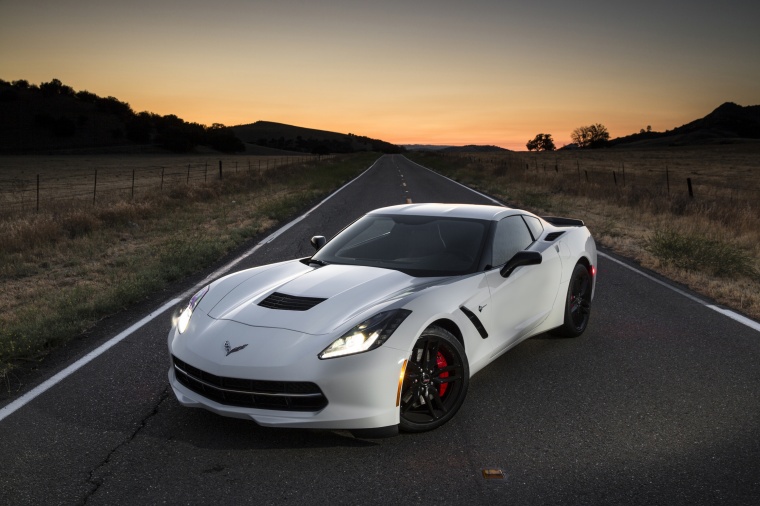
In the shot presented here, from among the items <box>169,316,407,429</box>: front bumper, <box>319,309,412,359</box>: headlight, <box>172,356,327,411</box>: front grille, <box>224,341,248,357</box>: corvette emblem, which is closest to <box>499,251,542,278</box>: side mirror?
<box>319,309,412,359</box>: headlight

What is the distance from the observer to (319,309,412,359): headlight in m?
3.64

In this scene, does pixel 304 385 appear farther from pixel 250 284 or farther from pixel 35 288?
pixel 35 288

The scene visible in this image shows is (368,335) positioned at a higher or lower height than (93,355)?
higher

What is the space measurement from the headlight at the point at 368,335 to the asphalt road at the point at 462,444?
1.98ft

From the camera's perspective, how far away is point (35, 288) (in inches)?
336

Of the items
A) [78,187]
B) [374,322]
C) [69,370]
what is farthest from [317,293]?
[78,187]

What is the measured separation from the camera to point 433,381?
4.02 metres

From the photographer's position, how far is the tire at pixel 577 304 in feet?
19.3

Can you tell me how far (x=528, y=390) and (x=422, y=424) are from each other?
114cm

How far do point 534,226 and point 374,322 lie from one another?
108 inches

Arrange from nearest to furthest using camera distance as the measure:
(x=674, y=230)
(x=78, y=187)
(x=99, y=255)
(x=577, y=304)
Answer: (x=577, y=304)
(x=99, y=255)
(x=674, y=230)
(x=78, y=187)

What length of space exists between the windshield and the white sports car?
0.04 ft

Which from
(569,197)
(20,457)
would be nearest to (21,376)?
(20,457)

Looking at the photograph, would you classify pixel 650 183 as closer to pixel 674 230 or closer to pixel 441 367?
pixel 674 230
